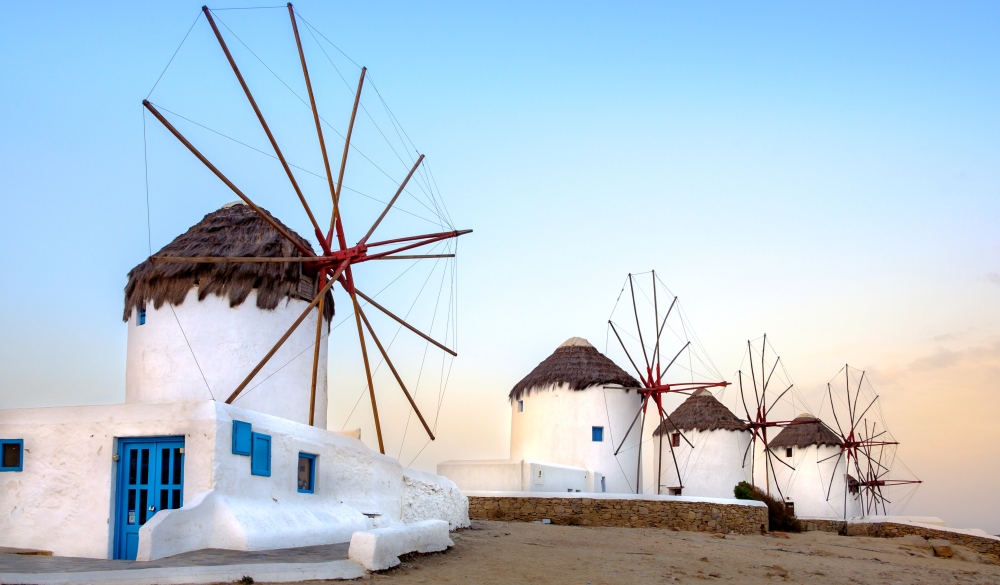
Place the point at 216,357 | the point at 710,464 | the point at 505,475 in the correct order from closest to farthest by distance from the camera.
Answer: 1. the point at 216,357
2. the point at 505,475
3. the point at 710,464

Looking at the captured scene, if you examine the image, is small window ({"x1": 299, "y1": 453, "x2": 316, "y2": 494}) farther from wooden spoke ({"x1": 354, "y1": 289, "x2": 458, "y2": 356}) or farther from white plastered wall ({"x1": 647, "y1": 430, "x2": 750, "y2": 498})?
white plastered wall ({"x1": 647, "y1": 430, "x2": 750, "y2": 498})

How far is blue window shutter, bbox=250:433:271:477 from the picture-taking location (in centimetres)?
1279

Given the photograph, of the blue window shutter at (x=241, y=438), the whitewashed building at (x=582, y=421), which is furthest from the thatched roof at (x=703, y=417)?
the blue window shutter at (x=241, y=438)

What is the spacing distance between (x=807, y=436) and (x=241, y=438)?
1259 inches

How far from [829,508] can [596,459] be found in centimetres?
1382

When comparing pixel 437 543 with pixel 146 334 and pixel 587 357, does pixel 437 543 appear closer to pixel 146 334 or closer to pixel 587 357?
pixel 146 334

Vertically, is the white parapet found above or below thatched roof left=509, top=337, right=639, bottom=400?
below

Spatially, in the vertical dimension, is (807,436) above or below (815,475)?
above

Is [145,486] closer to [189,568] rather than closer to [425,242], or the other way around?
[189,568]

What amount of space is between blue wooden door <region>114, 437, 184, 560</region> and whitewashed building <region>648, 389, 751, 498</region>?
73.8 ft

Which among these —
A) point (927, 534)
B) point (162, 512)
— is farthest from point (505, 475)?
point (162, 512)

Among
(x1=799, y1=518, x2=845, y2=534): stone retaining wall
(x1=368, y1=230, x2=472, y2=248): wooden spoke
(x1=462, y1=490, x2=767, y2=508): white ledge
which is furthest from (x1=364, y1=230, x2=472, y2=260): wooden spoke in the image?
(x1=799, y1=518, x2=845, y2=534): stone retaining wall

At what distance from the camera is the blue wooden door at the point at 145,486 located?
12.2m

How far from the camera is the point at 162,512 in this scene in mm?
11070
